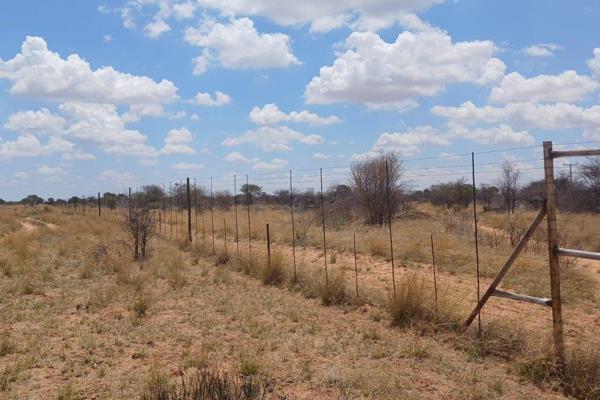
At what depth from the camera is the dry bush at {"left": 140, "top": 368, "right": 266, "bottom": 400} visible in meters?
5.36

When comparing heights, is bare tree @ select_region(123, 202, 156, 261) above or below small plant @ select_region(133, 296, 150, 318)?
above

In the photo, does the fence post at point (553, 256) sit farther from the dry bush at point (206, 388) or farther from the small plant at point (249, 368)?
the small plant at point (249, 368)

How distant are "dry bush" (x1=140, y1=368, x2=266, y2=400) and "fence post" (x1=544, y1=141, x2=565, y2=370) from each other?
3446 mm

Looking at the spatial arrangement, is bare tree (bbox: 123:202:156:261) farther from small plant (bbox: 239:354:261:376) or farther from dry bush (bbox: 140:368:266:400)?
dry bush (bbox: 140:368:266:400)

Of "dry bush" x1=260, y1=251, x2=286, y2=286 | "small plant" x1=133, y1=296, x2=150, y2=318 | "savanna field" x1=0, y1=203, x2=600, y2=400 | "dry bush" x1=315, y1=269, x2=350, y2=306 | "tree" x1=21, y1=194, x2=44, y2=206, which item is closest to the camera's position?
"savanna field" x1=0, y1=203, x2=600, y2=400

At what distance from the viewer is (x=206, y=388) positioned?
214 inches

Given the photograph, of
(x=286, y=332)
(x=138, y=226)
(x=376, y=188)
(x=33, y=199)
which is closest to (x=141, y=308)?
(x=286, y=332)

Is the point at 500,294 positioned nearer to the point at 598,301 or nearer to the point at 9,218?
the point at 598,301

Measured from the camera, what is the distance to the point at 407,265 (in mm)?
14070

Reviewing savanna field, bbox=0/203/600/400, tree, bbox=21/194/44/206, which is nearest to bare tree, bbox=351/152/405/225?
savanna field, bbox=0/203/600/400

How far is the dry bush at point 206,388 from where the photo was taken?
536 centimetres

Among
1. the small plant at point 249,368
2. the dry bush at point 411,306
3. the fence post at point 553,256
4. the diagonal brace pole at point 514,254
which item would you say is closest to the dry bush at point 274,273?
the dry bush at point 411,306

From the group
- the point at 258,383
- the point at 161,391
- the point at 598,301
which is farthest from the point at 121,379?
the point at 598,301

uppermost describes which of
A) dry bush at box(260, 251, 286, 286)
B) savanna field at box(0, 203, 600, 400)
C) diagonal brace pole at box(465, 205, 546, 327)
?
diagonal brace pole at box(465, 205, 546, 327)
